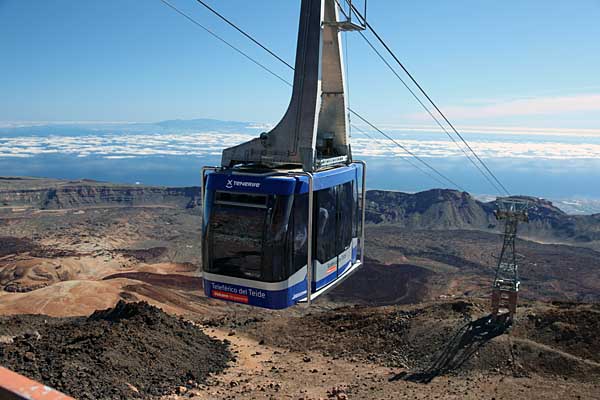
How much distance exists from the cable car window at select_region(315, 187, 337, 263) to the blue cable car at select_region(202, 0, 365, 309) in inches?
0.7

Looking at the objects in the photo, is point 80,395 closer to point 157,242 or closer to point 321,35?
point 321,35

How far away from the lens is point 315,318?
22.3 m

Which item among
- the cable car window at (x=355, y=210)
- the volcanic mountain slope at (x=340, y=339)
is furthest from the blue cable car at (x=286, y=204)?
the volcanic mountain slope at (x=340, y=339)

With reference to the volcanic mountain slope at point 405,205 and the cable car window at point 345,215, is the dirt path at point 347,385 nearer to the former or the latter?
the cable car window at point 345,215

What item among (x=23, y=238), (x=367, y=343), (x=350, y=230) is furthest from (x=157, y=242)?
(x=350, y=230)

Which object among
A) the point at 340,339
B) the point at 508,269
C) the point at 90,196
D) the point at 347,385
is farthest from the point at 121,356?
the point at 90,196

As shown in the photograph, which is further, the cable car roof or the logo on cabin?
the logo on cabin

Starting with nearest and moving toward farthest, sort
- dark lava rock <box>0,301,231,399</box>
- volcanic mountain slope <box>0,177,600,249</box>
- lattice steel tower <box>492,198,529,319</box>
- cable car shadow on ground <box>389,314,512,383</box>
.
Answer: dark lava rock <box>0,301,231,399</box>, cable car shadow on ground <box>389,314,512,383</box>, lattice steel tower <box>492,198,529,319</box>, volcanic mountain slope <box>0,177,600,249</box>

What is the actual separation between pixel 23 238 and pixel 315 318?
1886 inches

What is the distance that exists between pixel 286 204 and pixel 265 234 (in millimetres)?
589

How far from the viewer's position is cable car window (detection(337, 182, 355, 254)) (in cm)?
928

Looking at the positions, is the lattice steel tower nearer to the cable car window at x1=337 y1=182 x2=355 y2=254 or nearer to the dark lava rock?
the dark lava rock

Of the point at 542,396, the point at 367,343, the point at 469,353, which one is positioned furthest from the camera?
A: the point at 367,343

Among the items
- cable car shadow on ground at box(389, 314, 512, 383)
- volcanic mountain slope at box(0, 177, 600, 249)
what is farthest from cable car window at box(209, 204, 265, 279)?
volcanic mountain slope at box(0, 177, 600, 249)
